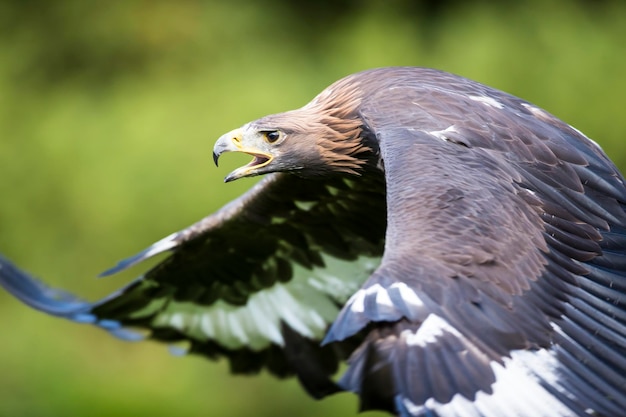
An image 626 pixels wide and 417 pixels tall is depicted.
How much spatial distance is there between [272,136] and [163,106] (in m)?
3.30

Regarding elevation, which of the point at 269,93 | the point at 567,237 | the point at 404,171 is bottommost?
the point at 269,93

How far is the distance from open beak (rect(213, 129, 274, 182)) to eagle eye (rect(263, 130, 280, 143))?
45 millimetres

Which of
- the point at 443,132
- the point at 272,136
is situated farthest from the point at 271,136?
the point at 443,132

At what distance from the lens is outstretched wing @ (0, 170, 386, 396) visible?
417 centimetres

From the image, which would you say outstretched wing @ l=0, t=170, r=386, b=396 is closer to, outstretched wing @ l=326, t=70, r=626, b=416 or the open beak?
the open beak

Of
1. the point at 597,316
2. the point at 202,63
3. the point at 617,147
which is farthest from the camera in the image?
the point at 202,63

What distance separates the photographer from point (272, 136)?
3777 millimetres

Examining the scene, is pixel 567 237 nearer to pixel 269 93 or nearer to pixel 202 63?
pixel 269 93

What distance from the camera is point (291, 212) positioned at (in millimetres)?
4211

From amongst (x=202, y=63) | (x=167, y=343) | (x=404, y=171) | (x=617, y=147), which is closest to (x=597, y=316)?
(x=404, y=171)

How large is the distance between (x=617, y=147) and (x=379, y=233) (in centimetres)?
279

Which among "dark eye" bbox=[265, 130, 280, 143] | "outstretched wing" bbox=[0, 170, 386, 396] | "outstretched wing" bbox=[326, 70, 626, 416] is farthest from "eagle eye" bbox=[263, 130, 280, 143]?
"outstretched wing" bbox=[326, 70, 626, 416]

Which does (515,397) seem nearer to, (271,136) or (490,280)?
(490,280)

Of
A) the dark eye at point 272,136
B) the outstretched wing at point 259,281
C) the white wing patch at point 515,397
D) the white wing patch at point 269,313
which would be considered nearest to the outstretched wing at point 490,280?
the white wing patch at point 515,397
